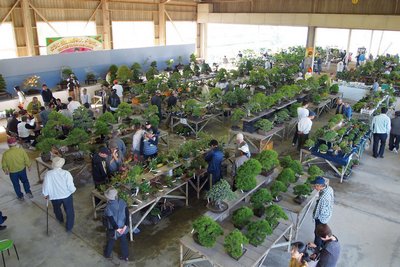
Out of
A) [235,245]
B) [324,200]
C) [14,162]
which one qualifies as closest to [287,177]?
[324,200]

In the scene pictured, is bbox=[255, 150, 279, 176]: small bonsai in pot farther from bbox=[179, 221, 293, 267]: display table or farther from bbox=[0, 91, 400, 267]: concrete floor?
bbox=[0, 91, 400, 267]: concrete floor

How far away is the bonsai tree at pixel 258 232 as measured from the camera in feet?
15.0

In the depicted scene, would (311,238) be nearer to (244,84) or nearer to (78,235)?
(78,235)

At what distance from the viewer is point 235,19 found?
69.8 feet

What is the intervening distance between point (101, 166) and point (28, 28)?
11.0m

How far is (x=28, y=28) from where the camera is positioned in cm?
1461

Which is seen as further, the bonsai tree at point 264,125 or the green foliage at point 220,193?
the bonsai tree at point 264,125

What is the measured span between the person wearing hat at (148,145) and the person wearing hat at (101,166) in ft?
3.71

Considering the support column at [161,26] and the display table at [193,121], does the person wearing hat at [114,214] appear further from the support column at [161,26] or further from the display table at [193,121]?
the support column at [161,26]

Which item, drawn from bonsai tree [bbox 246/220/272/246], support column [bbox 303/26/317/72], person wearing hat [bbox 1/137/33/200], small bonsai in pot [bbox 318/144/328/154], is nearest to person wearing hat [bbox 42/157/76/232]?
person wearing hat [bbox 1/137/33/200]

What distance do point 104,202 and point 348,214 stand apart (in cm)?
482

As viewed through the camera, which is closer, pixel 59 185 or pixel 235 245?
pixel 235 245

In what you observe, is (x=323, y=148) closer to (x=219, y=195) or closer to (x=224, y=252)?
(x=219, y=195)

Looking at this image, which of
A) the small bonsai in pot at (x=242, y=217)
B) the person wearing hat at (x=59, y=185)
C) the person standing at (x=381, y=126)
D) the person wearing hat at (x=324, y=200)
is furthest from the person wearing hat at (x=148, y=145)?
the person standing at (x=381, y=126)
